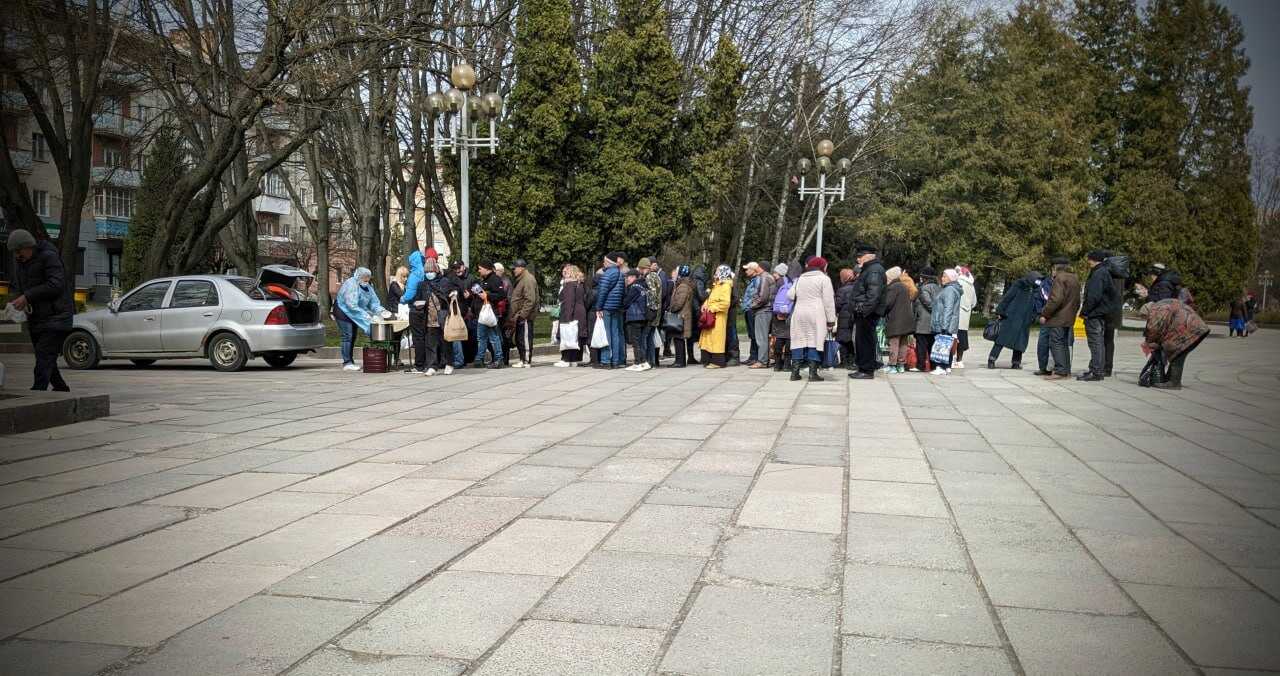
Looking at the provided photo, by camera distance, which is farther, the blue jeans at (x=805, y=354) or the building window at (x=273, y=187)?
the building window at (x=273, y=187)

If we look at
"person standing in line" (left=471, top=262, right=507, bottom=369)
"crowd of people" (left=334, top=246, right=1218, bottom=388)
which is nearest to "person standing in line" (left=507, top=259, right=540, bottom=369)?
"crowd of people" (left=334, top=246, right=1218, bottom=388)

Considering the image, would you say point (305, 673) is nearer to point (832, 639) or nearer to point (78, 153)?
point (832, 639)

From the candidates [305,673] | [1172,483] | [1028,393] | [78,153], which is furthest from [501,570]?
[78,153]

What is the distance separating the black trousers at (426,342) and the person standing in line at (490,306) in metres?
0.89

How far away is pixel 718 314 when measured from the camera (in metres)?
16.0

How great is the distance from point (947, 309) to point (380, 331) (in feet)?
29.0

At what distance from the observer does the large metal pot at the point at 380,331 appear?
14602 millimetres

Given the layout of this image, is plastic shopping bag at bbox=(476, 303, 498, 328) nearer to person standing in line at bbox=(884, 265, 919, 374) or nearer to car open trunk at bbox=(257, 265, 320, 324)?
car open trunk at bbox=(257, 265, 320, 324)

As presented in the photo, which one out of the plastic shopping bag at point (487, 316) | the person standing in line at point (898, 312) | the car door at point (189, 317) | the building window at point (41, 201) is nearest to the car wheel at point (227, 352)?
the car door at point (189, 317)

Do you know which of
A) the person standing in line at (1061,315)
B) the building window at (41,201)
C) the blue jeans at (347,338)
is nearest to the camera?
the person standing in line at (1061,315)

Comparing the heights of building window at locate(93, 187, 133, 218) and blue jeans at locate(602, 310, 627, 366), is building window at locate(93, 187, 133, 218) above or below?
above

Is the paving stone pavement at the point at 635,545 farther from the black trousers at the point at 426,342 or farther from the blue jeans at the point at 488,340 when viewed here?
the blue jeans at the point at 488,340

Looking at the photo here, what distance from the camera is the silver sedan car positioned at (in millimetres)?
14867

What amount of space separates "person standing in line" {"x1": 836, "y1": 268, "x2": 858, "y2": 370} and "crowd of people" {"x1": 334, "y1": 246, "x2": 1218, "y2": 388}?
3 cm
